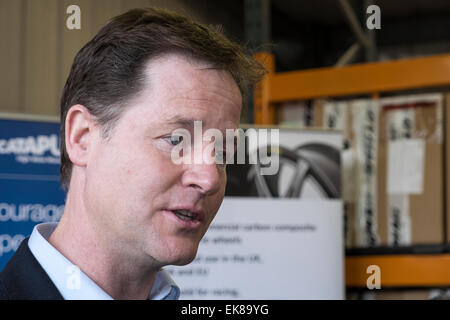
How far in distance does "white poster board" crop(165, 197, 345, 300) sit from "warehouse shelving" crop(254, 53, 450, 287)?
0.53ft

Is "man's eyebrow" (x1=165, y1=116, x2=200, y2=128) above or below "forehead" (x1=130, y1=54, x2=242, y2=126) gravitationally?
below

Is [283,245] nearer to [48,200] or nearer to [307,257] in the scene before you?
[307,257]

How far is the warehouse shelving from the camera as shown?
177 centimetres

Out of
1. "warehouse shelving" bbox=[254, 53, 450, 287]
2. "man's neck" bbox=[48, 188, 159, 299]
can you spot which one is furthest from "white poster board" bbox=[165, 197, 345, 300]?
"man's neck" bbox=[48, 188, 159, 299]

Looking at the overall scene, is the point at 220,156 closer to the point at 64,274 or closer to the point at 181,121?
the point at 181,121

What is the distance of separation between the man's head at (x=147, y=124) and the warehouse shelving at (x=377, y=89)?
4.01 feet

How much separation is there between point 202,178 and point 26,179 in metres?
1.07

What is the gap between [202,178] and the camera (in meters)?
0.48

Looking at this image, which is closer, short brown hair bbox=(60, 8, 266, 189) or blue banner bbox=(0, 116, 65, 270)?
short brown hair bbox=(60, 8, 266, 189)

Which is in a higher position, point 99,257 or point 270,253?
point 99,257

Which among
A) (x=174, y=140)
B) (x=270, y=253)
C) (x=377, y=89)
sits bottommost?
(x=270, y=253)

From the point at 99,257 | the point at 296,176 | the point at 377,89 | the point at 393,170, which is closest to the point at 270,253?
the point at 296,176

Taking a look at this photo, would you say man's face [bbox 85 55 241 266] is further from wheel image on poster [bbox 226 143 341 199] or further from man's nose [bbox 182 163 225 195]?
wheel image on poster [bbox 226 143 341 199]

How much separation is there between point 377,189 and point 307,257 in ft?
1.09
